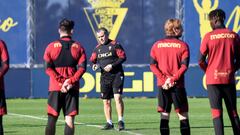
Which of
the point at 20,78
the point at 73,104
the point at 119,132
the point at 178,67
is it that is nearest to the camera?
the point at 73,104

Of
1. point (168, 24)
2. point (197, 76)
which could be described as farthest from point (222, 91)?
point (197, 76)

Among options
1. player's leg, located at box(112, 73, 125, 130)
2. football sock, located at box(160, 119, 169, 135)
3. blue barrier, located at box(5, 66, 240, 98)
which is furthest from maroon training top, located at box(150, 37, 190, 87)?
blue barrier, located at box(5, 66, 240, 98)

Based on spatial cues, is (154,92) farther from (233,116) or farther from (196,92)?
(233,116)

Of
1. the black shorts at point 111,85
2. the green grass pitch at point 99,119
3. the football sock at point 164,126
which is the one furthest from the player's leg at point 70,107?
the black shorts at point 111,85

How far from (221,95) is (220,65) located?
0.47 metres

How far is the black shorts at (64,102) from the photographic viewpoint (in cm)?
1271

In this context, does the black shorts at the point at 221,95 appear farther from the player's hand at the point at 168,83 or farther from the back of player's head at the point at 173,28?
the back of player's head at the point at 173,28

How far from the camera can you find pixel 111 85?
61.0ft

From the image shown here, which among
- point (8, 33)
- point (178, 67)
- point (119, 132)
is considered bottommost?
point (119, 132)

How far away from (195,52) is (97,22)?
3.95m

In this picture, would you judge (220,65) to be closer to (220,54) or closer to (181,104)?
(220,54)

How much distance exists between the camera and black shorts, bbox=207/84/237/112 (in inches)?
512

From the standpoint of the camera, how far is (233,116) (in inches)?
514

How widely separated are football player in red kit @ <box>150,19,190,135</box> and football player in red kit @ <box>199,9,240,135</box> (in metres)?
0.52
